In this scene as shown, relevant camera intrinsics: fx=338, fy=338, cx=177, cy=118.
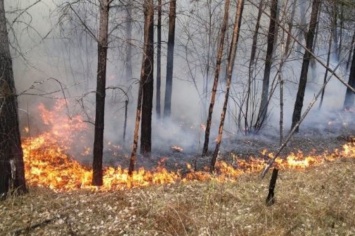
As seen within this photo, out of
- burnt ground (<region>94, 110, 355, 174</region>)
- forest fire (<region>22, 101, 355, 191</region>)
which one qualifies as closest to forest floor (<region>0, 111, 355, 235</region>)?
forest fire (<region>22, 101, 355, 191</region>)

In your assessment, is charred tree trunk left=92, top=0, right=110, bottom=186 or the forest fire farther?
the forest fire

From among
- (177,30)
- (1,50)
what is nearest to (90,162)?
(1,50)

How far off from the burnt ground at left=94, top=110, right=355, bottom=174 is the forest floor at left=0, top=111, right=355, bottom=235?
16.1ft

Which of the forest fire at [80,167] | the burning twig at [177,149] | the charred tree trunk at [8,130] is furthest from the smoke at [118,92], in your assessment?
the charred tree trunk at [8,130]

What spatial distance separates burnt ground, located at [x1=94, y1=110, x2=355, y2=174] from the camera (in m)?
13.3

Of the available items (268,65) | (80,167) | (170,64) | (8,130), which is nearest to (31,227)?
(8,130)

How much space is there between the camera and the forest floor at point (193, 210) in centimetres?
618

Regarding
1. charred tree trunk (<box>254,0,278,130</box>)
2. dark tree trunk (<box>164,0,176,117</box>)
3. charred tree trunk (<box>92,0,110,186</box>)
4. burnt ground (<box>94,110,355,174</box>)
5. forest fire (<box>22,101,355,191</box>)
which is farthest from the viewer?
dark tree trunk (<box>164,0,176,117</box>)

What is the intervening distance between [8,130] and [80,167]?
5.04 m

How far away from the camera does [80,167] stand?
12148 mm

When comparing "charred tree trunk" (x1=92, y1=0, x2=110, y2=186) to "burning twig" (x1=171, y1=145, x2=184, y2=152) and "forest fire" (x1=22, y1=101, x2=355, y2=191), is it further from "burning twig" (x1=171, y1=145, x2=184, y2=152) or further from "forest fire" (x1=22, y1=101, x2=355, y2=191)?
"burning twig" (x1=171, y1=145, x2=184, y2=152)

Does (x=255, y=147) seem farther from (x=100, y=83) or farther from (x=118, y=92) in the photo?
(x=118, y=92)

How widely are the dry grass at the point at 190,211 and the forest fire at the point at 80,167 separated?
4.60ft

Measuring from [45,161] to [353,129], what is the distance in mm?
16055
